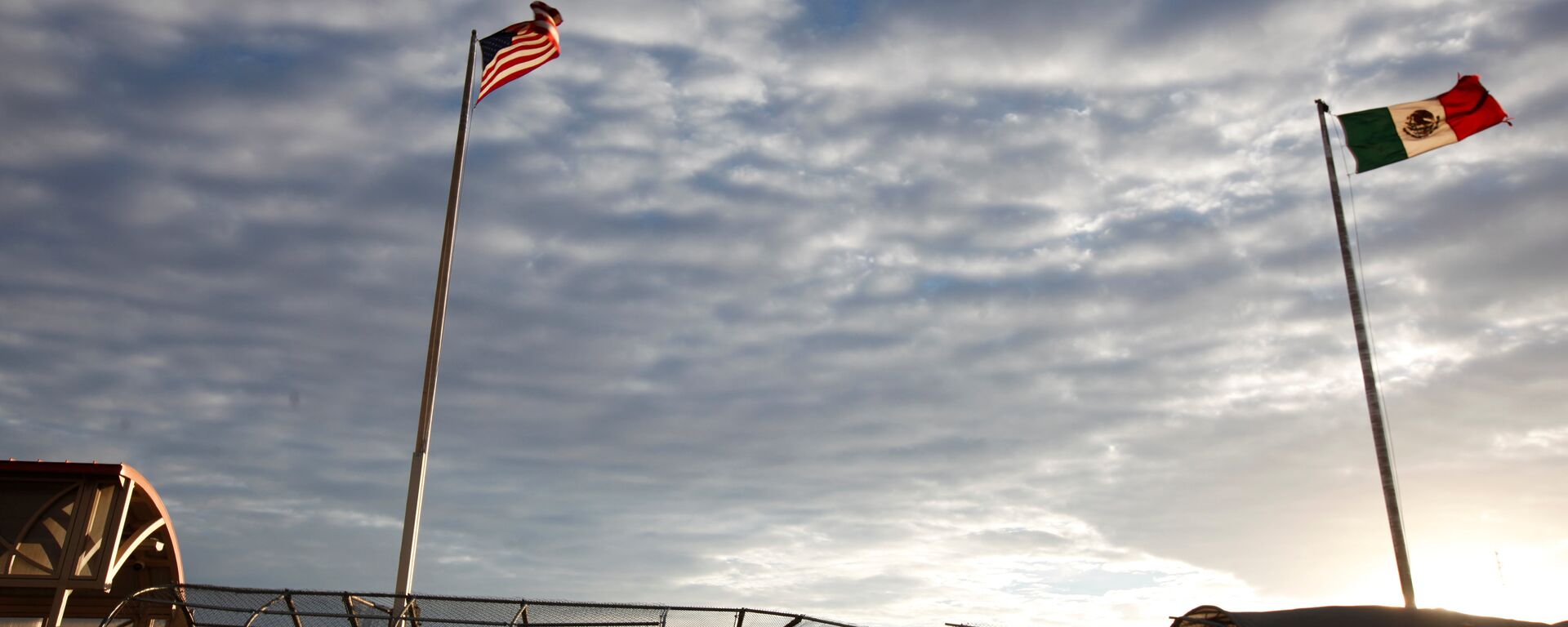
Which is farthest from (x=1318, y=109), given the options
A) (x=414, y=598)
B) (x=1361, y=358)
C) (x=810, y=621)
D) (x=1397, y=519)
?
(x=414, y=598)

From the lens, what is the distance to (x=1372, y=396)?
2236 cm

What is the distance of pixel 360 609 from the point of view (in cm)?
1725

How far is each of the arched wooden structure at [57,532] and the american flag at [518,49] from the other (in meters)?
10.4

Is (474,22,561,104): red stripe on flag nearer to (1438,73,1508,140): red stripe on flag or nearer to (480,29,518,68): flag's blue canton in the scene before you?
(480,29,518,68): flag's blue canton

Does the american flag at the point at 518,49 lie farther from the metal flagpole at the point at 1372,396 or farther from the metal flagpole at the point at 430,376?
the metal flagpole at the point at 1372,396

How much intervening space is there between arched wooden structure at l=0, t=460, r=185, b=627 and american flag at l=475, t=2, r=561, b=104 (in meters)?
10.4

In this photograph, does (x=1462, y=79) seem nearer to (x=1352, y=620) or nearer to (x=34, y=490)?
(x=1352, y=620)

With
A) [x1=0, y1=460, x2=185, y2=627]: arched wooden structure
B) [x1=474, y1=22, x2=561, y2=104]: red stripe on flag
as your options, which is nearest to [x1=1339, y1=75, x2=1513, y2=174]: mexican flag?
[x1=474, y1=22, x2=561, y2=104]: red stripe on flag

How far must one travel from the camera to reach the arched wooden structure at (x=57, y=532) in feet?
67.0

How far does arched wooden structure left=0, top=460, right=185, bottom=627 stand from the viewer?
2042 cm

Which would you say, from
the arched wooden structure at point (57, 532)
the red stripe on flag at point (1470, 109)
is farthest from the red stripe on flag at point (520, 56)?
the red stripe on flag at point (1470, 109)

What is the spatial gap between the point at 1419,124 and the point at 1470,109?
3.20 feet

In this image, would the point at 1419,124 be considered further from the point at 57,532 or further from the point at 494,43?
the point at 57,532

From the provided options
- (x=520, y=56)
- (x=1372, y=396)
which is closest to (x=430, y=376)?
(x=520, y=56)
